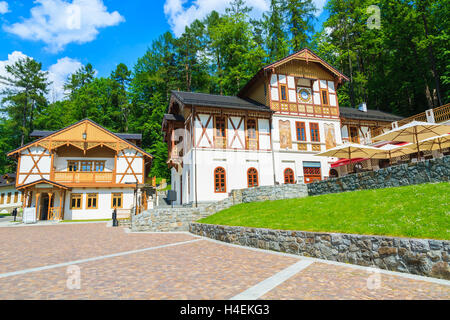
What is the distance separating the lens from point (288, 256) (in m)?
7.93

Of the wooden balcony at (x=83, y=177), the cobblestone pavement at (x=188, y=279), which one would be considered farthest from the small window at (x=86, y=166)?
the cobblestone pavement at (x=188, y=279)

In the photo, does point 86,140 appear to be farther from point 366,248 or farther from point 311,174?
point 366,248

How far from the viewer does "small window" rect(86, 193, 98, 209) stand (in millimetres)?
28183

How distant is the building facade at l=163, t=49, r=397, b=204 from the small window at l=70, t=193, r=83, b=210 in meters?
10.5

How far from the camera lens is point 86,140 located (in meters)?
29.2

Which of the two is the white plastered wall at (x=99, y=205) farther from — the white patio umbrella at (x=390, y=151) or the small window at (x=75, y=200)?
the white patio umbrella at (x=390, y=151)

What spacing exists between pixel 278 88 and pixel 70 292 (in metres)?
21.9

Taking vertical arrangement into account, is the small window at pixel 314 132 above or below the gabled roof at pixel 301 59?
below

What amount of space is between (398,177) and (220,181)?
39.5 ft

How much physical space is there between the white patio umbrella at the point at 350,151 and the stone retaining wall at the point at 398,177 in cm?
231

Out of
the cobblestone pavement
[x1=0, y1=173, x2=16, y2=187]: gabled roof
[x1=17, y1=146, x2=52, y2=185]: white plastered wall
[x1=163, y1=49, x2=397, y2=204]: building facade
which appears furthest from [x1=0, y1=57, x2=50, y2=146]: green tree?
the cobblestone pavement

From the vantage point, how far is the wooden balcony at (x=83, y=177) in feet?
92.9

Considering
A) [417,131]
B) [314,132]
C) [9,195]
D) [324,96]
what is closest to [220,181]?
[314,132]

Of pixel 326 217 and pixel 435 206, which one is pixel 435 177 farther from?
pixel 326 217
